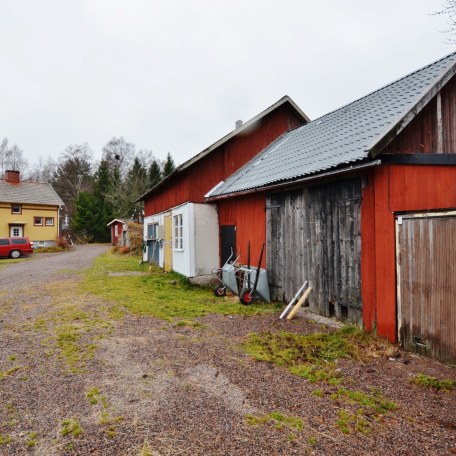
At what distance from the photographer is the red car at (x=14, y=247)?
24672 millimetres

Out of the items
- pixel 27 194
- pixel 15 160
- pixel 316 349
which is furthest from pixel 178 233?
pixel 15 160

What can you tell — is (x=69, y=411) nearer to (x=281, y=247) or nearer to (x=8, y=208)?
(x=281, y=247)

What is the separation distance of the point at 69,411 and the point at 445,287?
194 inches

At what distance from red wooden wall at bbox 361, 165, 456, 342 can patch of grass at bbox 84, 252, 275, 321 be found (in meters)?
2.87

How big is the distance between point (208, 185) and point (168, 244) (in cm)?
444

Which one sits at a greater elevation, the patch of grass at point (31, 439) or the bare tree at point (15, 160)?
the bare tree at point (15, 160)

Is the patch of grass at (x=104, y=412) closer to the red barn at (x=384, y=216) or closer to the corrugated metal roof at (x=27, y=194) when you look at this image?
the red barn at (x=384, y=216)

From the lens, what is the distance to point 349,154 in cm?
605

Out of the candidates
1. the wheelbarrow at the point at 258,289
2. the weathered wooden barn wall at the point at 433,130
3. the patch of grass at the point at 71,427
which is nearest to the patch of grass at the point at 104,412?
the patch of grass at the point at 71,427

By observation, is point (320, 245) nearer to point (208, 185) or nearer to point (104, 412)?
point (104, 412)

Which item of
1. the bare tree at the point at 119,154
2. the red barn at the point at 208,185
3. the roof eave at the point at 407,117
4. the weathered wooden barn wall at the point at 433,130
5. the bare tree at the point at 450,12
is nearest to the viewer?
the roof eave at the point at 407,117

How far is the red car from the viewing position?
24672mm

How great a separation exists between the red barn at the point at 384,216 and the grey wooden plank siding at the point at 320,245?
24 millimetres

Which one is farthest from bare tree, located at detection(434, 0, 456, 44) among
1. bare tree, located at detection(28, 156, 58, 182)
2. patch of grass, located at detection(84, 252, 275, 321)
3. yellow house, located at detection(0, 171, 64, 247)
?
bare tree, located at detection(28, 156, 58, 182)
